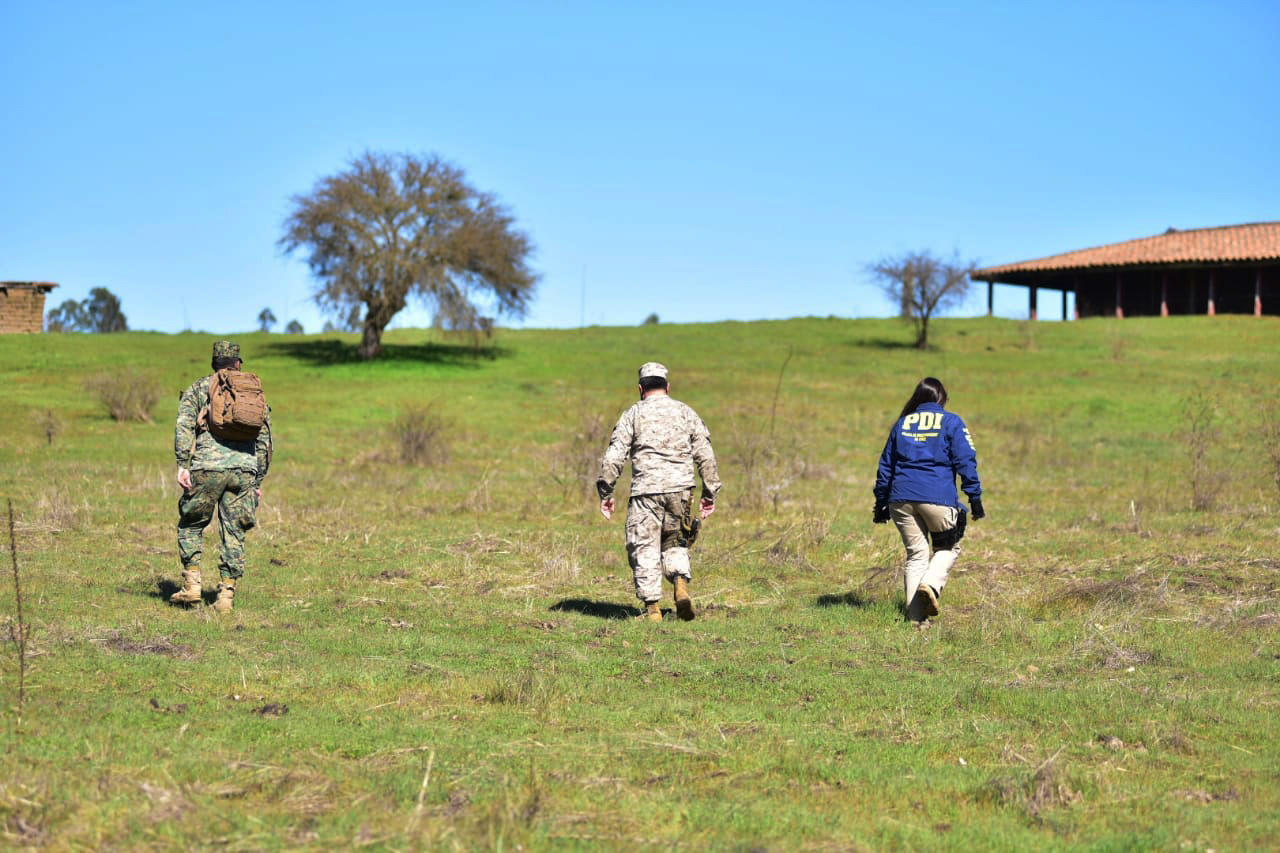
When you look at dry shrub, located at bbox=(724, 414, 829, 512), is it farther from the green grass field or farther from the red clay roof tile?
the red clay roof tile

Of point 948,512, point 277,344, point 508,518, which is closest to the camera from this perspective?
point 948,512

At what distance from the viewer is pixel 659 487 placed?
948cm

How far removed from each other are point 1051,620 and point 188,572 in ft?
20.9

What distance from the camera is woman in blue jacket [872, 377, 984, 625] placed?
30.6ft

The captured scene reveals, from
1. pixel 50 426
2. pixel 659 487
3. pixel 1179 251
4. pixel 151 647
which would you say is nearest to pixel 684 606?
pixel 659 487

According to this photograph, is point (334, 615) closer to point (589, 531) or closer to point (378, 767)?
point (378, 767)

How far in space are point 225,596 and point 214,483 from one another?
82 cm

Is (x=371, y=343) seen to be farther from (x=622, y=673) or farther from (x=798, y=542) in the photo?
(x=622, y=673)

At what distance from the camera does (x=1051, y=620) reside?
382 inches

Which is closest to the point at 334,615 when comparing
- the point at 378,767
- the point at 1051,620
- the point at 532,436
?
the point at 378,767

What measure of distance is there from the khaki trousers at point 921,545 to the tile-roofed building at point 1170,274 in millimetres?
50771

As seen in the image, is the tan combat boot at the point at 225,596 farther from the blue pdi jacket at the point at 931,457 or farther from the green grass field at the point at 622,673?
the blue pdi jacket at the point at 931,457

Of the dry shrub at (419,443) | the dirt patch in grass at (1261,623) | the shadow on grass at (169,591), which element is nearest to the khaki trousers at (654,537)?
the shadow on grass at (169,591)

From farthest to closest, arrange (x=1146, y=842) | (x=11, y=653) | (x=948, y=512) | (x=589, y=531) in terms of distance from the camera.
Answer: (x=589, y=531) → (x=948, y=512) → (x=11, y=653) → (x=1146, y=842)
